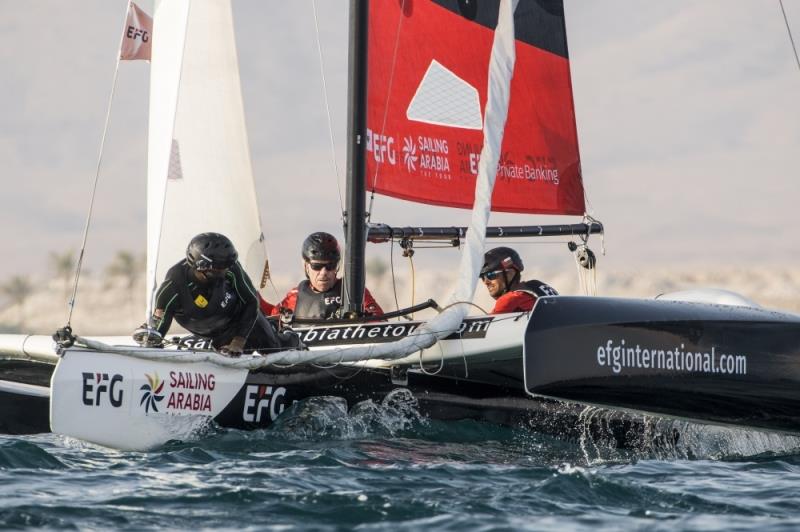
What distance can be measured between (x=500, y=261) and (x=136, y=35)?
294cm

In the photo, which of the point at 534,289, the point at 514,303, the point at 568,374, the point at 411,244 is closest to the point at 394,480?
the point at 568,374

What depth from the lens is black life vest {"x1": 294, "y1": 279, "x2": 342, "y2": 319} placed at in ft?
26.1

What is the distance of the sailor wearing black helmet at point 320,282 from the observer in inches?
312

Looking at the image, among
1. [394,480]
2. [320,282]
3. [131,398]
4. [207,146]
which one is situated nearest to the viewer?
[394,480]

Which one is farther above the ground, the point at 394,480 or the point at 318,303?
the point at 318,303

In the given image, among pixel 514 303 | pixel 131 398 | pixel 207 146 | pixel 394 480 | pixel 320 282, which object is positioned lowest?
pixel 394 480

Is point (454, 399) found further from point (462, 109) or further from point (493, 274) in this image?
point (462, 109)

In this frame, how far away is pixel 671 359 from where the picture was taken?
6.36 meters

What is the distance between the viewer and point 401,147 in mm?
8602

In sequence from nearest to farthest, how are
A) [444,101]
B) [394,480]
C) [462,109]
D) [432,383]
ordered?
[394,480] → [432,383] → [444,101] → [462,109]

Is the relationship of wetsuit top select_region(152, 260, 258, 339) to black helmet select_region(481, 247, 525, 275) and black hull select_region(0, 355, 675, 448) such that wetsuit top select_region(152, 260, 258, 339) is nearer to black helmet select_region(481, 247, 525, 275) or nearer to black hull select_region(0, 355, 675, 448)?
black hull select_region(0, 355, 675, 448)

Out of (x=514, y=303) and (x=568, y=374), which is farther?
(x=514, y=303)

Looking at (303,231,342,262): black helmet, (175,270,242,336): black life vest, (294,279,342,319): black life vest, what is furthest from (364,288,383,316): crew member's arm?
(175,270,242,336): black life vest

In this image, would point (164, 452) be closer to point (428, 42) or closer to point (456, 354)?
point (456, 354)
